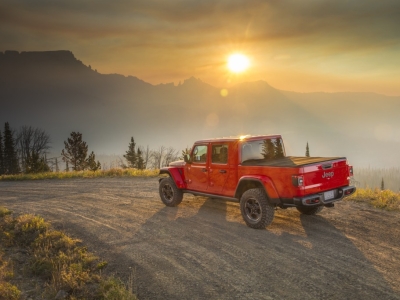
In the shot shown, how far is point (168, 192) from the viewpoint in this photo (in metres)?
10.6

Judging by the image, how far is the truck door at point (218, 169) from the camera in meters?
8.75

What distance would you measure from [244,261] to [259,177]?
2.36 m

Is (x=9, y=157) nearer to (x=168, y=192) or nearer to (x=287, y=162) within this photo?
(x=168, y=192)

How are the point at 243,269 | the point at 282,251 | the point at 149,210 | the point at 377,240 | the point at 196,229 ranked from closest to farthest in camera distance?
the point at 243,269
the point at 282,251
the point at 377,240
the point at 196,229
the point at 149,210

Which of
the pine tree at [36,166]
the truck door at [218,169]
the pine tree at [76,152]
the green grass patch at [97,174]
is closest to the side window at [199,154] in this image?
the truck door at [218,169]

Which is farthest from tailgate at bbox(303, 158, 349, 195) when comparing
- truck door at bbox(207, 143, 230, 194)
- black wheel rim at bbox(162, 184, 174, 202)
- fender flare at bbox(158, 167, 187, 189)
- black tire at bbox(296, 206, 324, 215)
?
black wheel rim at bbox(162, 184, 174, 202)

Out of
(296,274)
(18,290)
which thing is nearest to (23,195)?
(18,290)

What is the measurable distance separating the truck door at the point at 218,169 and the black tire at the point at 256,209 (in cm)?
95

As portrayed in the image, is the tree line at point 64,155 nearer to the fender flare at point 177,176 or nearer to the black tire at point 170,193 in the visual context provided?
the black tire at point 170,193

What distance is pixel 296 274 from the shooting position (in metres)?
5.26

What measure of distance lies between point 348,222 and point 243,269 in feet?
13.0

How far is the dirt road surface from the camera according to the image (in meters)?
4.88

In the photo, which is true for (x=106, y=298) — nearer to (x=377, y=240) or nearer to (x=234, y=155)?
(x=234, y=155)

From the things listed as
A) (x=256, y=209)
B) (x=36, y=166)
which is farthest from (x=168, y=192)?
Result: (x=36, y=166)
